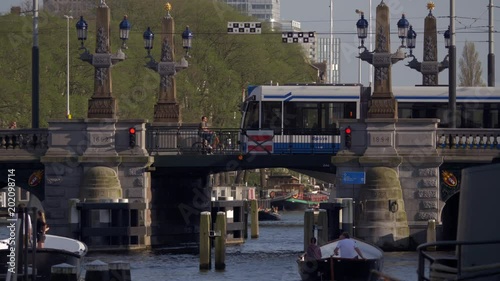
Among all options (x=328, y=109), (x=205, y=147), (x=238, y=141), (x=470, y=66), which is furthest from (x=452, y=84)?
(x=470, y=66)

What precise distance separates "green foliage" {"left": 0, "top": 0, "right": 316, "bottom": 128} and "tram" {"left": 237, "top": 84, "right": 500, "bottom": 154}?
26.0 metres

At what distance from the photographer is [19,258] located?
30.6m

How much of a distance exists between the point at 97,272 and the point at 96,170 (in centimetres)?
2577

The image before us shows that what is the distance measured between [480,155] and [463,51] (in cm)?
6228

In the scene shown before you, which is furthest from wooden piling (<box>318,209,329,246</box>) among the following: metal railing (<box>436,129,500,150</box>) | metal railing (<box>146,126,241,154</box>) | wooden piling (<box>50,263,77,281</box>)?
wooden piling (<box>50,263,77,281</box>)

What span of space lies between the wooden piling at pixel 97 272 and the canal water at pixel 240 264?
13.1 meters

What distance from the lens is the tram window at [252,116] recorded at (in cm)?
6425

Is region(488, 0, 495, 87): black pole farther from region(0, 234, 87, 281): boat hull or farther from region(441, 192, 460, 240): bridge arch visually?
region(0, 234, 87, 281): boat hull

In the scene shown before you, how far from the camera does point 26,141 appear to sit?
58.2 meters

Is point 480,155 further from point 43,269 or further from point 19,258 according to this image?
point 19,258

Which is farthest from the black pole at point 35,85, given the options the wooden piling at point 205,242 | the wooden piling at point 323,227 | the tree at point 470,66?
the tree at point 470,66

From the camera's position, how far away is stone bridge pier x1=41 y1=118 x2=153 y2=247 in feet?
188

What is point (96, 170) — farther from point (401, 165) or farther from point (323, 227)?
point (401, 165)

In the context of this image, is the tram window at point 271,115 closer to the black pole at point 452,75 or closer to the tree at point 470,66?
the black pole at point 452,75
